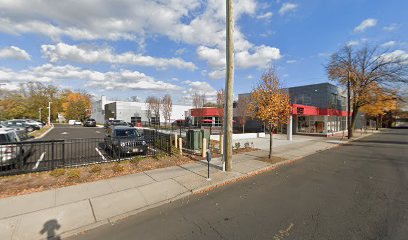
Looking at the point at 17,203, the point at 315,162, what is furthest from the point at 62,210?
the point at 315,162

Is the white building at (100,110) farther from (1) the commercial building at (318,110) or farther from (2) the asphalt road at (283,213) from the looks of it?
(2) the asphalt road at (283,213)

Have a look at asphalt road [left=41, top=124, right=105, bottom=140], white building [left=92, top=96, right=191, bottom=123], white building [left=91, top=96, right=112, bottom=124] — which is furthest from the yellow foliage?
white building [left=91, top=96, right=112, bottom=124]

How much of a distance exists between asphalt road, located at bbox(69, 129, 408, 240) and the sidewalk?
37 cm

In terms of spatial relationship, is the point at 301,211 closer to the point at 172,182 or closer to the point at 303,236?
the point at 303,236

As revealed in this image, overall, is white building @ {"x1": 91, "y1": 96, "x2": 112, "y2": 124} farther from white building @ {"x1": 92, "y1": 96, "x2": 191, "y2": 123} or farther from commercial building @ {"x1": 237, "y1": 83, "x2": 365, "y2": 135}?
commercial building @ {"x1": 237, "y1": 83, "x2": 365, "y2": 135}

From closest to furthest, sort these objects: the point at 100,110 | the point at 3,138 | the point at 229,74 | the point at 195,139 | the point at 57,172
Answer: the point at 57,172 < the point at 229,74 < the point at 3,138 < the point at 195,139 < the point at 100,110

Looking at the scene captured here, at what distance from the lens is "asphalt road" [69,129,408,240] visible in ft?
13.4

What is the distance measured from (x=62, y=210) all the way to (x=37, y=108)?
7412 centimetres

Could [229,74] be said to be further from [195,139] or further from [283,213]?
[195,139]

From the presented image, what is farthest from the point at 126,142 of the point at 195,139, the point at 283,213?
the point at 283,213

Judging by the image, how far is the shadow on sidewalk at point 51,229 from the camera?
4051 mm

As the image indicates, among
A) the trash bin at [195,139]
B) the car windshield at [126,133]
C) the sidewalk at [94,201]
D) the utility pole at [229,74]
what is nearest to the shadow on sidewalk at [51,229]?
the sidewalk at [94,201]

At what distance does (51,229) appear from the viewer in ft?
13.9

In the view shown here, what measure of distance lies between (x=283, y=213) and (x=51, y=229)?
211 inches
